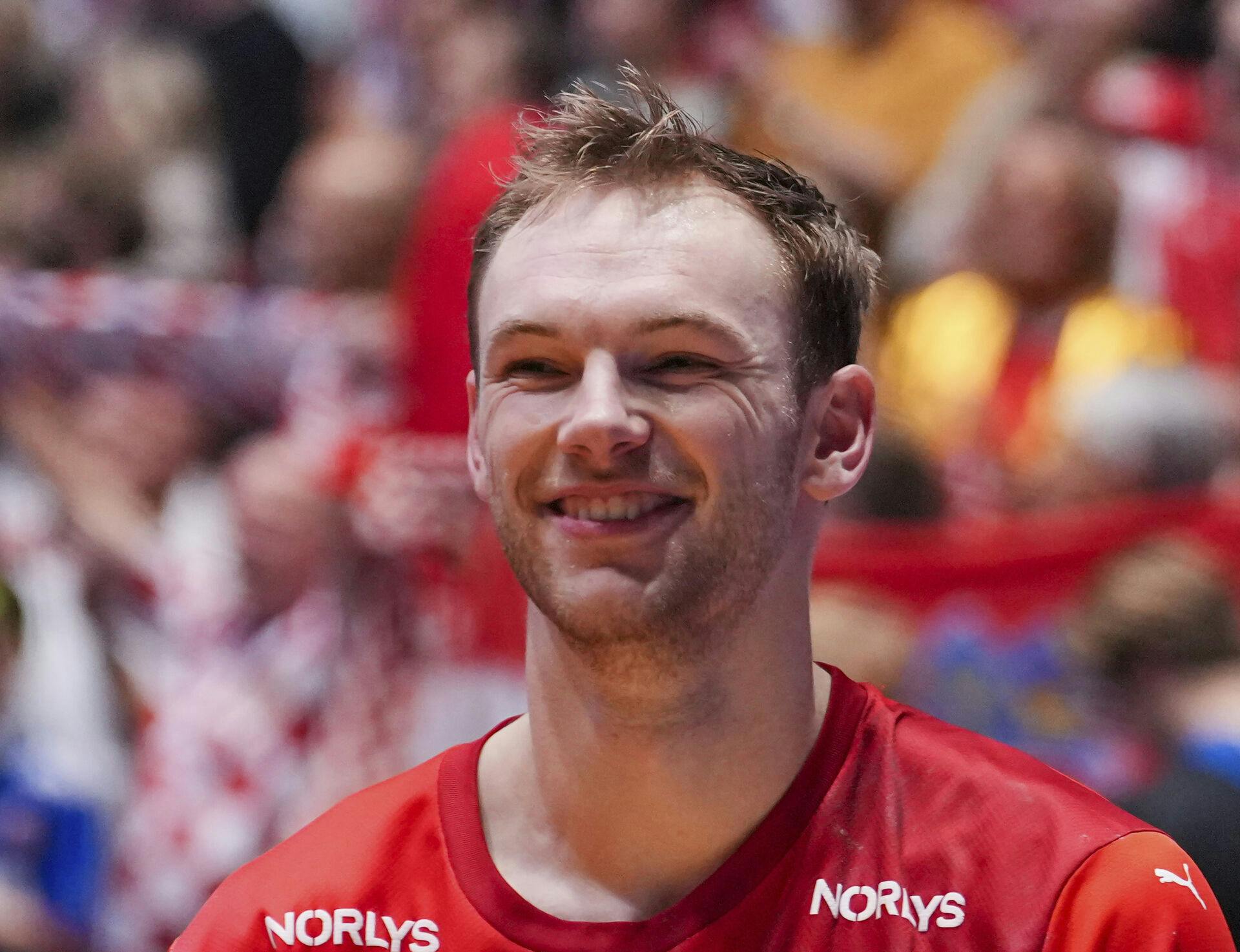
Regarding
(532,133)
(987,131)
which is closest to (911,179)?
(987,131)

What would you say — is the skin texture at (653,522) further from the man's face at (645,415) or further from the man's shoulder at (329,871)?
the man's shoulder at (329,871)

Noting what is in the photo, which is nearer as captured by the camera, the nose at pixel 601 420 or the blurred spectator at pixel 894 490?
the nose at pixel 601 420

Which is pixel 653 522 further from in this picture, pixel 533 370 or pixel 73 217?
pixel 73 217

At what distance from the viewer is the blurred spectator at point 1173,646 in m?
3.46

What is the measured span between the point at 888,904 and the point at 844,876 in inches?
2.4

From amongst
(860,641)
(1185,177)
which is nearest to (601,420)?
(860,641)

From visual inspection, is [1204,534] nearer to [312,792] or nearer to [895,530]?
[895,530]

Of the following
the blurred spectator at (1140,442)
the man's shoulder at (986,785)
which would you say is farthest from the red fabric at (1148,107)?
the man's shoulder at (986,785)

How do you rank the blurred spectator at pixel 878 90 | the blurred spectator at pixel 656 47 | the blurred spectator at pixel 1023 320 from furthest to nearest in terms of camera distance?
the blurred spectator at pixel 656 47 → the blurred spectator at pixel 878 90 → the blurred spectator at pixel 1023 320

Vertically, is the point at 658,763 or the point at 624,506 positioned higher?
the point at 624,506

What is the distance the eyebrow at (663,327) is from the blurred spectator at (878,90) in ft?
14.4

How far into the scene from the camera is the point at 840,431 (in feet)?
6.79

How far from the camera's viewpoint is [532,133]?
2123mm

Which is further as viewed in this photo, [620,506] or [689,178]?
[689,178]
